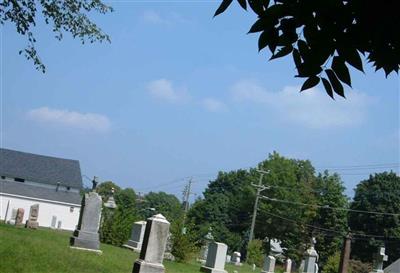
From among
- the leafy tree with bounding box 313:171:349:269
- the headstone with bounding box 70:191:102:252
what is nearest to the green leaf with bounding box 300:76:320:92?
the headstone with bounding box 70:191:102:252

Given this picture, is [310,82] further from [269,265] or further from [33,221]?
[33,221]

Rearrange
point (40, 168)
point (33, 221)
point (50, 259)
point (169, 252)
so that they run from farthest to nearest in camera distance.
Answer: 1. point (40, 168)
2. point (33, 221)
3. point (169, 252)
4. point (50, 259)

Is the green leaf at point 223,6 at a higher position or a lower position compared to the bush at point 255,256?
higher

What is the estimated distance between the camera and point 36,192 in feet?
238

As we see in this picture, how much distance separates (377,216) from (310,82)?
7009cm

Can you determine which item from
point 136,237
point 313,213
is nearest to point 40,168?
point 313,213

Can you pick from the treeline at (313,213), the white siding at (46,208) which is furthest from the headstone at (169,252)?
the white siding at (46,208)

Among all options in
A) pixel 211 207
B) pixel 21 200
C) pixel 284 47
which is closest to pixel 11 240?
pixel 284 47

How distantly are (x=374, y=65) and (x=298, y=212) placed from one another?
73487mm

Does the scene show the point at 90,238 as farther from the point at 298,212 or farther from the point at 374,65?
the point at 298,212

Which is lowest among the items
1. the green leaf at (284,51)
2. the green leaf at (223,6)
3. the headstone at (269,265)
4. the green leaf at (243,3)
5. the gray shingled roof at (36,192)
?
the headstone at (269,265)

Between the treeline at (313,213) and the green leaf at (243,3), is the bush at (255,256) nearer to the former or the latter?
the treeline at (313,213)

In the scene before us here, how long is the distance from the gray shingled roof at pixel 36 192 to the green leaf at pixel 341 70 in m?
70.9

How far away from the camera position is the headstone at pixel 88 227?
64.4ft
